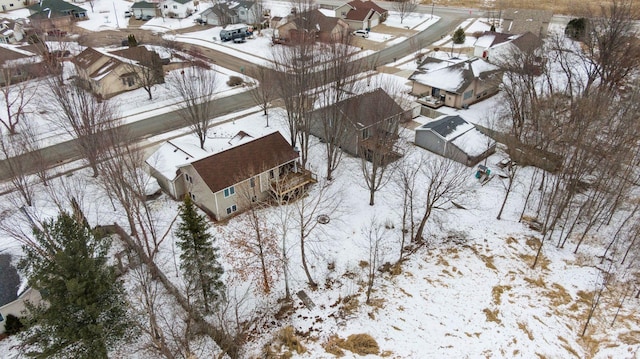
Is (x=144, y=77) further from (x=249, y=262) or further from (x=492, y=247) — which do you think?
(x=492, y=247)

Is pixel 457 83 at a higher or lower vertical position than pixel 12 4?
lower

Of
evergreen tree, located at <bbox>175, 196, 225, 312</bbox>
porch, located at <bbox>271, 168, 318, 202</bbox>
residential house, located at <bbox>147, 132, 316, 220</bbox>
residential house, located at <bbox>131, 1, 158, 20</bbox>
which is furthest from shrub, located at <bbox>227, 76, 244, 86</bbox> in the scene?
residential house, located at <bbox>131, 1, 158, 20</bbox>

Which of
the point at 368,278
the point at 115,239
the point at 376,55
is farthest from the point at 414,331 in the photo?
the point at 376,55

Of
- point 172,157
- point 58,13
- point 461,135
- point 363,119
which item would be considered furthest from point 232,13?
point 461,135

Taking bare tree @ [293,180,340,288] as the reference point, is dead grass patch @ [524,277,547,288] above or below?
below

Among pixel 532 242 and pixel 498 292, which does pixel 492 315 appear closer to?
pixel 498 292

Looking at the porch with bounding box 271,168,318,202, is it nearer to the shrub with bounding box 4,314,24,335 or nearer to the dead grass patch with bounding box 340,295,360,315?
the dead grass patch with bounding box 340,295,360,315

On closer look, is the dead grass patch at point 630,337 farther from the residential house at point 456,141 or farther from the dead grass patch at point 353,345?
the residential house at point 456,141
